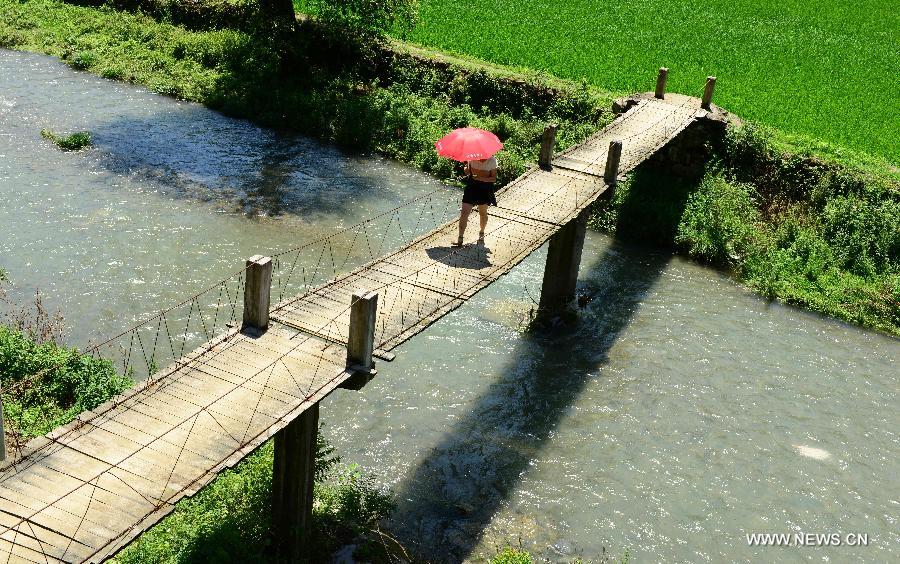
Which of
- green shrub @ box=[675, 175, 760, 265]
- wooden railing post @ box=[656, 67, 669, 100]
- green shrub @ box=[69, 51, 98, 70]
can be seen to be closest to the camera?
green shrub @ box=[675, 175, 760, 265]

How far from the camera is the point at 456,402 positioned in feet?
47.4

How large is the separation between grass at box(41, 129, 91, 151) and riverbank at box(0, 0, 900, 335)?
421 centimetres

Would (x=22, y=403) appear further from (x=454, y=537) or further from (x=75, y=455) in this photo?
(x=454, y=537)

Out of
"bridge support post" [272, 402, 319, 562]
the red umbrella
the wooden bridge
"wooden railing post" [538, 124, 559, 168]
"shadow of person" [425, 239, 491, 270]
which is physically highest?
the red umbrella

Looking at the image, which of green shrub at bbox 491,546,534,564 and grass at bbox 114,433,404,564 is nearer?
grass at bbox 114,433,404,564

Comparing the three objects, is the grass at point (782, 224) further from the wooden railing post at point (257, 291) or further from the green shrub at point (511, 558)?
the wooden railing post at point (257, 291)

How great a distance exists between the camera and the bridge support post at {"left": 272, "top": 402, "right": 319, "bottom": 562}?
10.0 meters

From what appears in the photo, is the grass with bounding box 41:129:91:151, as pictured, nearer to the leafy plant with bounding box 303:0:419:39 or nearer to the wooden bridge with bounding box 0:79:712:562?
the leafy plant with bounding box 303:0:419:39

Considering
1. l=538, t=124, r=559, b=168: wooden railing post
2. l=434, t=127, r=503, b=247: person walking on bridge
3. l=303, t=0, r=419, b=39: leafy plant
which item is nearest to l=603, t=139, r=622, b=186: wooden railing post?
l=538, t=124, r=559, b=168: wooden railing post

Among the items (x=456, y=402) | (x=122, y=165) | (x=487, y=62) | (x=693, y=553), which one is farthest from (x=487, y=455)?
(x=487, y=62)

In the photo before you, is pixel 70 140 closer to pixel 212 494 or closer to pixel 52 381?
pixel 52 381

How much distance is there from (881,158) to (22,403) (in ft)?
58.7

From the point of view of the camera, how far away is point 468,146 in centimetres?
1324

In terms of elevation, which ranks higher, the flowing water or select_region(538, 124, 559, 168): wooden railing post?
select_region(538, 124, 559, 168): wooden railing post
